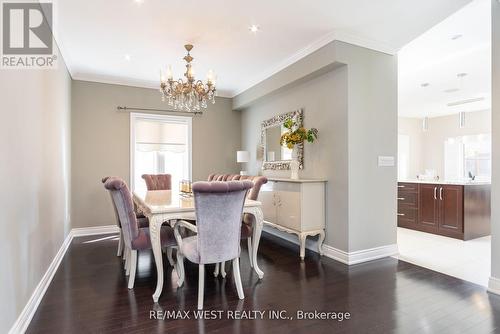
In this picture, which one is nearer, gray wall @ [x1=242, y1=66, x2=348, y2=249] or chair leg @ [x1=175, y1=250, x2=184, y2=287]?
chair leg @ [x1=175, y1=250, x2=184, y2=287]

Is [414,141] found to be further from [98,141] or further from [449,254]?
[98,141]

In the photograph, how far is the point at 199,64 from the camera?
4.31 meters

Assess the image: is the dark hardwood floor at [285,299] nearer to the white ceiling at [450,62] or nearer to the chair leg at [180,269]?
the chair leg at [180,269]

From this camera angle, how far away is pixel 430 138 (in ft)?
27.7

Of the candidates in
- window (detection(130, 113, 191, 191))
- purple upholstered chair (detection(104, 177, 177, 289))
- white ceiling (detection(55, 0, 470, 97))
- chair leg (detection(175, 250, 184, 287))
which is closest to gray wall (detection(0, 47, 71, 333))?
purple upholstered chair (detection(104, 177, 177, 289))

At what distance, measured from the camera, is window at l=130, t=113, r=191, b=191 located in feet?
17.2

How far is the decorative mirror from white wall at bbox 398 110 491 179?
5.22 metres

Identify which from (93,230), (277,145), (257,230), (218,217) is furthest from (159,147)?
(218,217)

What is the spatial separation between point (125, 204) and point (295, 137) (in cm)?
236

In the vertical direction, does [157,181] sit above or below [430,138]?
below

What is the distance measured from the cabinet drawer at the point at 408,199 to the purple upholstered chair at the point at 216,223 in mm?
3932

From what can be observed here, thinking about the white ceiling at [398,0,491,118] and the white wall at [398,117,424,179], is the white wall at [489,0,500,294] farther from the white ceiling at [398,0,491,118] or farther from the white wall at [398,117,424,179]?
the white wall at [398,117,424,179]

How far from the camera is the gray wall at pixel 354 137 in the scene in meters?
3.39

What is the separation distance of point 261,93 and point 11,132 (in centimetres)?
363
